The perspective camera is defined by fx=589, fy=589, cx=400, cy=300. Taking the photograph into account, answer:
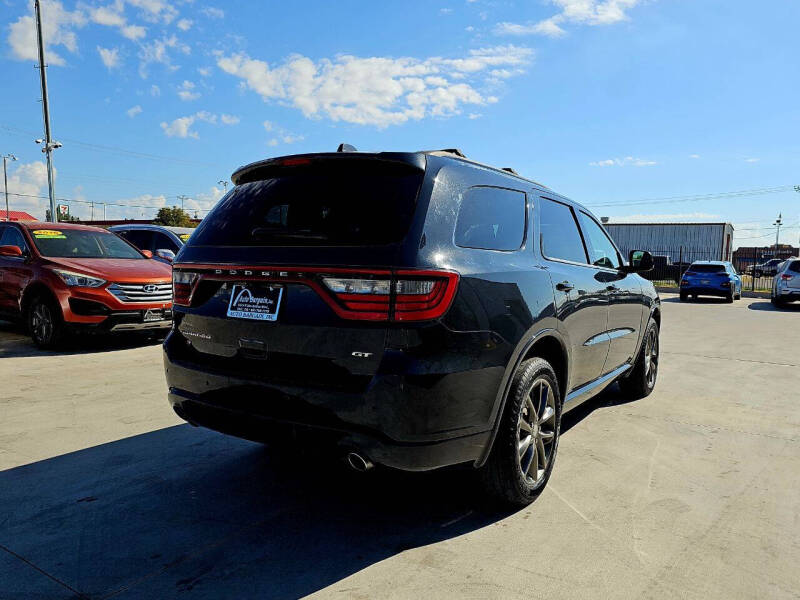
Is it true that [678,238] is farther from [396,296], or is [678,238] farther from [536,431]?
[396,296]

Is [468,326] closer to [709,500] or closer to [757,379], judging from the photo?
[709,500]

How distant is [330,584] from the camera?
2.38 meters

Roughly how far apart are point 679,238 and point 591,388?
147 feet

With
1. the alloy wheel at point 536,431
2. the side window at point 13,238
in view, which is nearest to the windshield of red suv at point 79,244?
the side window at point 13,238

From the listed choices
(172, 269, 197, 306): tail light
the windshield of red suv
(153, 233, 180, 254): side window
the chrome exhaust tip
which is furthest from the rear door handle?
(153, 233, 180, 254): side window

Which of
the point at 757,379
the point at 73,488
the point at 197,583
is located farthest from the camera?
the point at 757,379

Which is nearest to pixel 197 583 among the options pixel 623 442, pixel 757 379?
pixel 623 442

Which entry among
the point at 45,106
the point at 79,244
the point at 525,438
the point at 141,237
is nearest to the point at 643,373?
the point at 525,438

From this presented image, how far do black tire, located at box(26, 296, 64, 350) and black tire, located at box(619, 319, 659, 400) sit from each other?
21.8 feet

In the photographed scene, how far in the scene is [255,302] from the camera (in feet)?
8.96

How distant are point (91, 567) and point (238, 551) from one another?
1.95ft

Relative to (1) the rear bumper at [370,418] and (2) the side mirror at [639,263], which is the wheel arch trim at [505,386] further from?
(2) the side mirror at [639,263]

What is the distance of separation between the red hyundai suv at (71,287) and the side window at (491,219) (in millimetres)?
5882

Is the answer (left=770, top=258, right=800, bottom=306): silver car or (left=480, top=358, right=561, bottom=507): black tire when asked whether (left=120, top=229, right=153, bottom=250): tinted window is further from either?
(left=770, top=258, right=800, bottom=306): silver car
